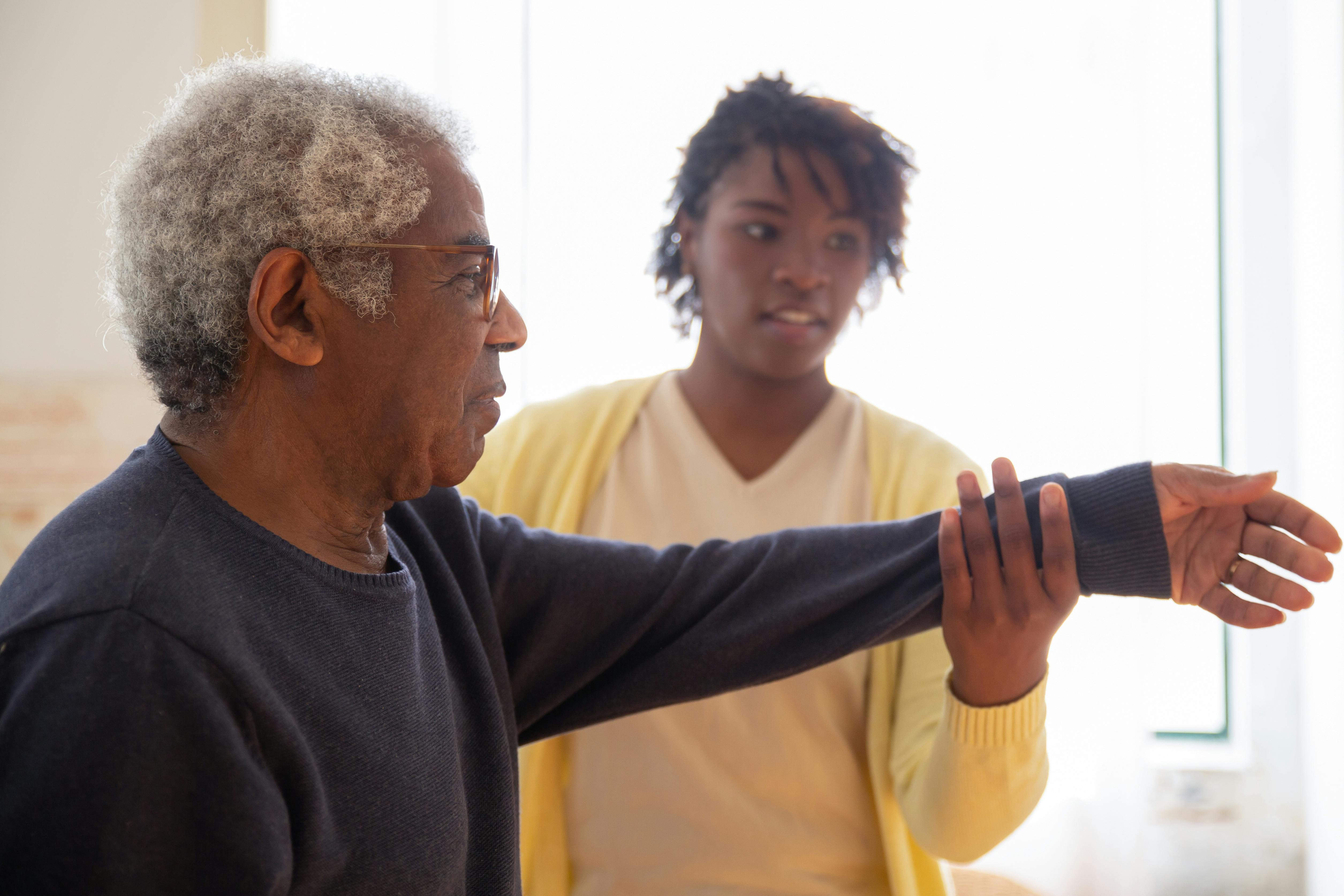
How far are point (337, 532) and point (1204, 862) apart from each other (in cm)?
234

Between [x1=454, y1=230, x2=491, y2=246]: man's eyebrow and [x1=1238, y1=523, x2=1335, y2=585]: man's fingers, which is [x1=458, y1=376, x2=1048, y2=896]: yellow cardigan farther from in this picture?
[x1=454, y1=230, x2=491, y2=246]: man's eyebrow

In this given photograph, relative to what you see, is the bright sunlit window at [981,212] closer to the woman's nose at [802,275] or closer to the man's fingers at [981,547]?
the woman's nose at [802,275]

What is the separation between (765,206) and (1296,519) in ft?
2.77

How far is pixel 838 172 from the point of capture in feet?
4.96

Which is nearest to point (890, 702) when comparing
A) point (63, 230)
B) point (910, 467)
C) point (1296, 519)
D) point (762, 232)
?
point (910, 467)

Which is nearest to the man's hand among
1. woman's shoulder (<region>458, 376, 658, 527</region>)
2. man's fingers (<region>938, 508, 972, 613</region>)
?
man's fingers (<region>938, 508, 972, 613</region>)

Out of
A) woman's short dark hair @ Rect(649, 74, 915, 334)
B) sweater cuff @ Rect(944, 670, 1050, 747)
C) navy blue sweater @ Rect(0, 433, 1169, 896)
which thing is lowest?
sweater cuff @ Rect(944, 670, 1050, 747)

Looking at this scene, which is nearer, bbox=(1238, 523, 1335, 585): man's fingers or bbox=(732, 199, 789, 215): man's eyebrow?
bbox=(1238, 523, 1335, 585): man's fingers

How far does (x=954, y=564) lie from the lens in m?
1.07

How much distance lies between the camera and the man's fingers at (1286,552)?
3.22ft

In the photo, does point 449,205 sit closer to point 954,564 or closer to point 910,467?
point 954,564

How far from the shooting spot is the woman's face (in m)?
1.48

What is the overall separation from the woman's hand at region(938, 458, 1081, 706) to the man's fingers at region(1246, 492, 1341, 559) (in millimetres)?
200

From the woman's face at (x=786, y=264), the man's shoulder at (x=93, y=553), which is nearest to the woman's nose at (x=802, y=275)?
the woman's face at (x=786, y=264)
